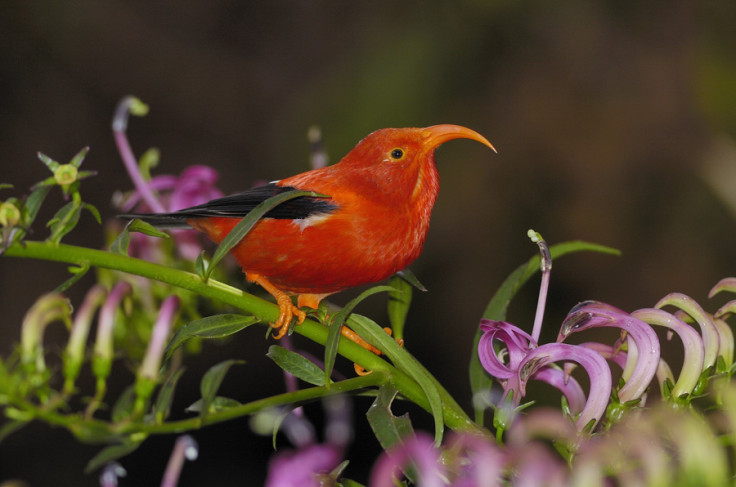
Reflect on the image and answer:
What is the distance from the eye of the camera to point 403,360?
52 cm

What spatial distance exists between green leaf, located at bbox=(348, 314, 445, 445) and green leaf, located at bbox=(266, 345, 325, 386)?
0.04 m

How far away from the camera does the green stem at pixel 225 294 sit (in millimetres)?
501

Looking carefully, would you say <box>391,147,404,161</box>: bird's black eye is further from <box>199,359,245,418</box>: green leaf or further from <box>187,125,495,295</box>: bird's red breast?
<box>199,359,245,418</box>: green leaf

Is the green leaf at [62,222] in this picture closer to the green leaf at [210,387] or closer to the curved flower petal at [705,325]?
the green leaf at [210,387]

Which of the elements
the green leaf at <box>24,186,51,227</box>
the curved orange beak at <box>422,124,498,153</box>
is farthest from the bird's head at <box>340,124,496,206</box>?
the green leaf at <box>24,186,51,227</box>

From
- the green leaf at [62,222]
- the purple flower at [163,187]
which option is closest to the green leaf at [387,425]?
the green leaf at [62,222]

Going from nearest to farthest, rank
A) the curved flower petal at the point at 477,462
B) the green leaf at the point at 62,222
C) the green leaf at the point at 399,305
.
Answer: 1. the curved flower petal at the point at 477,462
2. the green leaf at the point at 62,222
3. the green leaf at the point at 399,305

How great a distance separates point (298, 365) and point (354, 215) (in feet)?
0.36

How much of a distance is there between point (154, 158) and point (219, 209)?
0.98 feet

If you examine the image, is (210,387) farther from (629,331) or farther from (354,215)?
(629,331)

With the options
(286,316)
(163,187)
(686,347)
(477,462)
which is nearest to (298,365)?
(286,316)

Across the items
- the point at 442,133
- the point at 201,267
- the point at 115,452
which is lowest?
the point at 115,452

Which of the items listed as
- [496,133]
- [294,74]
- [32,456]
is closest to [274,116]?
[294,74]

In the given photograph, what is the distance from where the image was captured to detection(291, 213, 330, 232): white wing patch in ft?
1.88
